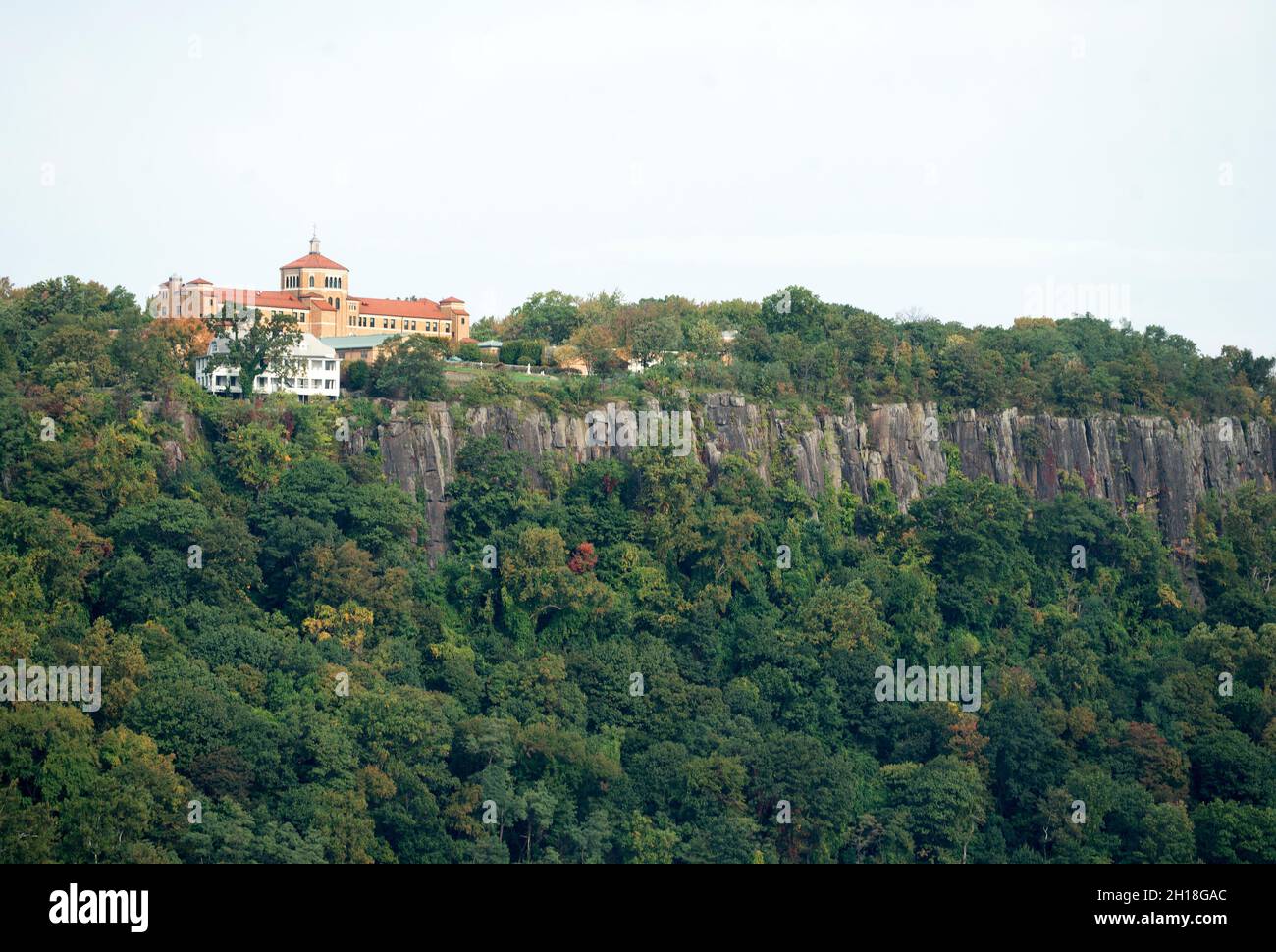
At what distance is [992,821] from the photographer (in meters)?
62.4

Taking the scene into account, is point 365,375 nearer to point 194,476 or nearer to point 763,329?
point 194,476

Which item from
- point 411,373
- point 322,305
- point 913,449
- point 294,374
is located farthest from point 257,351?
point 913,449

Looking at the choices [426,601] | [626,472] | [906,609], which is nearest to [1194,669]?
[906,609]

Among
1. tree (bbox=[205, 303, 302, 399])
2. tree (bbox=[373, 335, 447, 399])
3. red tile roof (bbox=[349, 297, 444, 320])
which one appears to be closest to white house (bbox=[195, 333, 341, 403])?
tree (bbox=[205, 303, 302, 399])

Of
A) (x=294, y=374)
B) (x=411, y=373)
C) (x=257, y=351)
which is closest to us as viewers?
(x=257, y=351)

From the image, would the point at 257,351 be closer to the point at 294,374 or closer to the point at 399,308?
the point at 294,374

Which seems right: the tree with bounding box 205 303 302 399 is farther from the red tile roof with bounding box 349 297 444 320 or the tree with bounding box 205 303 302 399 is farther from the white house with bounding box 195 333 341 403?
the red tile roof with bounding box 349 297 444 320

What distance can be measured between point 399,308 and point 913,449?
2080 cm

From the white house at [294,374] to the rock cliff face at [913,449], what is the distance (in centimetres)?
324

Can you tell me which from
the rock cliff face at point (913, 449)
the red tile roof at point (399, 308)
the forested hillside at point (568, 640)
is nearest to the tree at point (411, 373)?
the forested hillside at point (568, 640)

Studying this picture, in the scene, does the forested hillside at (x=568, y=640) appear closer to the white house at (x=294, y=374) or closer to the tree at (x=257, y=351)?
the white house at (x=294, y=374)

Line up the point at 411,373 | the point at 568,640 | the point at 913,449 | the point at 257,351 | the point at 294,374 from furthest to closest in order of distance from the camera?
the point at 913,449, the point at 411,373, the point at 294,374, the point at 257,351, the point at 568,640

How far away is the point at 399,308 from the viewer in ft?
269

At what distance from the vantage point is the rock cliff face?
222 feet
